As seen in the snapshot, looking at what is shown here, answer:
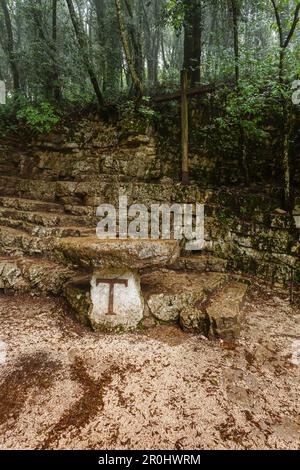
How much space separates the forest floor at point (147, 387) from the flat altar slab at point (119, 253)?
43.3 inches

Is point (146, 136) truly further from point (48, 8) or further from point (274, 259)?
point (48, 8)

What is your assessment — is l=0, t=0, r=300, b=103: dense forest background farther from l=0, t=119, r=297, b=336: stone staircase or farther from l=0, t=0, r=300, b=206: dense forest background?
l=0, t=119, r=297, b=336: stone staircase

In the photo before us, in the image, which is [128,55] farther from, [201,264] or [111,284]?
[111,284]

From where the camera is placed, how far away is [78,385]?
9.11ft

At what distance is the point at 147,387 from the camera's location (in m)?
2.78

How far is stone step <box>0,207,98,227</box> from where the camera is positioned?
5859mm

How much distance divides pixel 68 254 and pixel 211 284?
2.45 metres

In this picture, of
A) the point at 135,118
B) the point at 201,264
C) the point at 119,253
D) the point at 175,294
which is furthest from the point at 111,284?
the point at 135,118

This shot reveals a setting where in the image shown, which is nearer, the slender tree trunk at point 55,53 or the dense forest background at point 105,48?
the dense forest background at point 105,48

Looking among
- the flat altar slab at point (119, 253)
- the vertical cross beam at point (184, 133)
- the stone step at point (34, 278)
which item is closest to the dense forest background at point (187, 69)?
the vertical cross beam at point (184, 133)

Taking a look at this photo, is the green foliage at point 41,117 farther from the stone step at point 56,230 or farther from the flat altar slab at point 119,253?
the flat altar slab at point 119,253

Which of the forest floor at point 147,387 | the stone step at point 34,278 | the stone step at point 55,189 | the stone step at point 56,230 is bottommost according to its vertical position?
the forest floor at point 147,387

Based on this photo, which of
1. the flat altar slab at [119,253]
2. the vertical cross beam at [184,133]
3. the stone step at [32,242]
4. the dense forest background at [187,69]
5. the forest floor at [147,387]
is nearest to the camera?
the forest floor at [147,387]

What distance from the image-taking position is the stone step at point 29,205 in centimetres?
643
